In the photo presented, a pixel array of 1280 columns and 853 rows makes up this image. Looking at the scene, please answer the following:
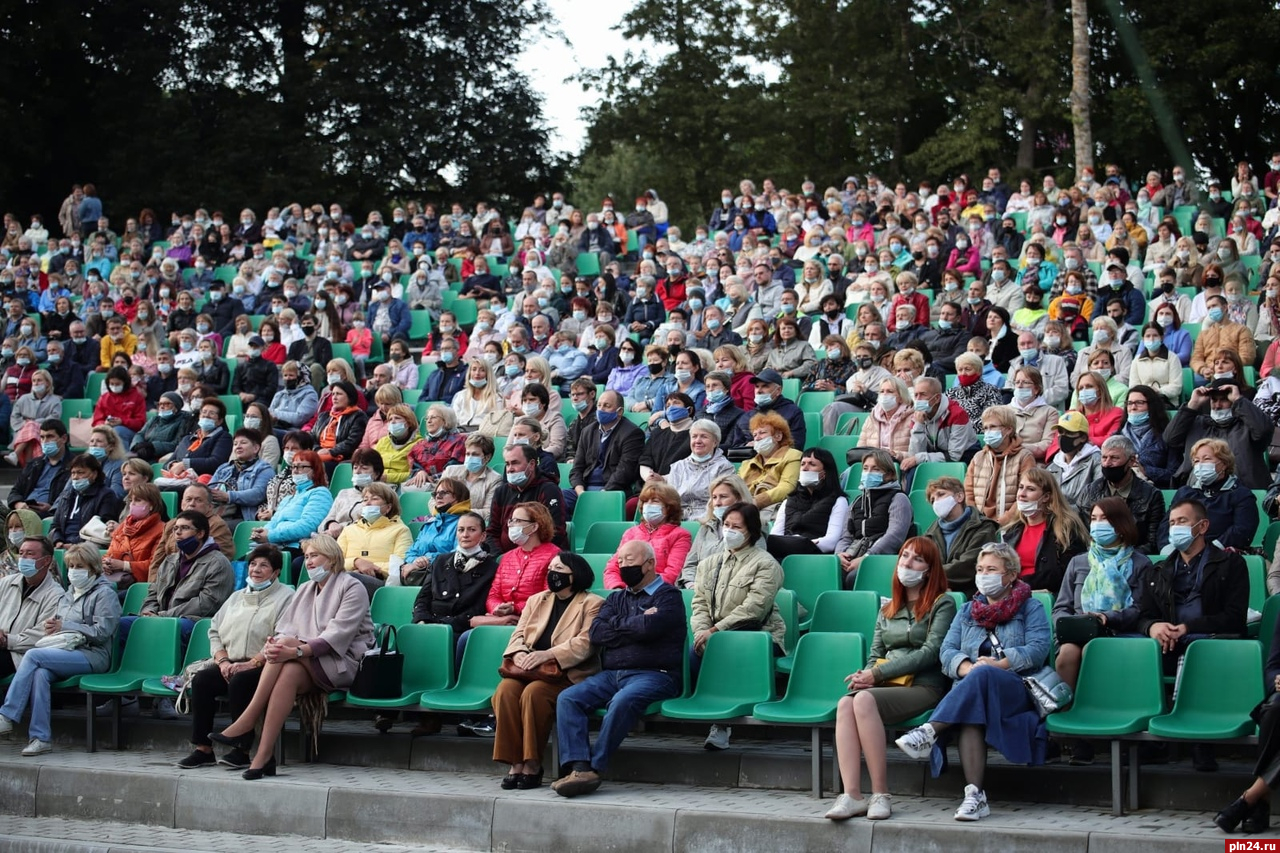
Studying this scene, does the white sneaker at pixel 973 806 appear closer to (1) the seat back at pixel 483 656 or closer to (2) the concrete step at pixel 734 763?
(2) the concrete step at pixel 734 763

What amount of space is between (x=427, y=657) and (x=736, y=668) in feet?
5.88

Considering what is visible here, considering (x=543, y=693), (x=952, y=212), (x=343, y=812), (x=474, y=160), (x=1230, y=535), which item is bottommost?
(x=343, y=812)

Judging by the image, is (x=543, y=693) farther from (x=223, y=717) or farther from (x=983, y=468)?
(x=983, y=468)

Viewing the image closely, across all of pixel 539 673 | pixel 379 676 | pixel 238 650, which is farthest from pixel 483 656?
pixel 238 650

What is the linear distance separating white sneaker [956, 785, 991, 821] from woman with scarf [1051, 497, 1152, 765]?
3.13 ft

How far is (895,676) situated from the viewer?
285 inches

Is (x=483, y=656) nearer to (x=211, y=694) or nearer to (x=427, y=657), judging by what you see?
(x=427, y=657)

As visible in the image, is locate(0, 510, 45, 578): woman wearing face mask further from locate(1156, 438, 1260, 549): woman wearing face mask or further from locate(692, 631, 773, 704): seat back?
locate(1156, 438, 1260, 549): woman wearing face mask

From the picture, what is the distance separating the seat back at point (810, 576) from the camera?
8.73m

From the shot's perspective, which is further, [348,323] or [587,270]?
[587,270]

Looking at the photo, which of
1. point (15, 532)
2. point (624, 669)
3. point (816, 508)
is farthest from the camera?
point (15, 532)

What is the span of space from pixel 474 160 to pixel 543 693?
26314mm

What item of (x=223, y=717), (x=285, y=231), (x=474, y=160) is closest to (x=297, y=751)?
(x=223, y=717)

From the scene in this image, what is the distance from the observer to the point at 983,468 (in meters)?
9.35
